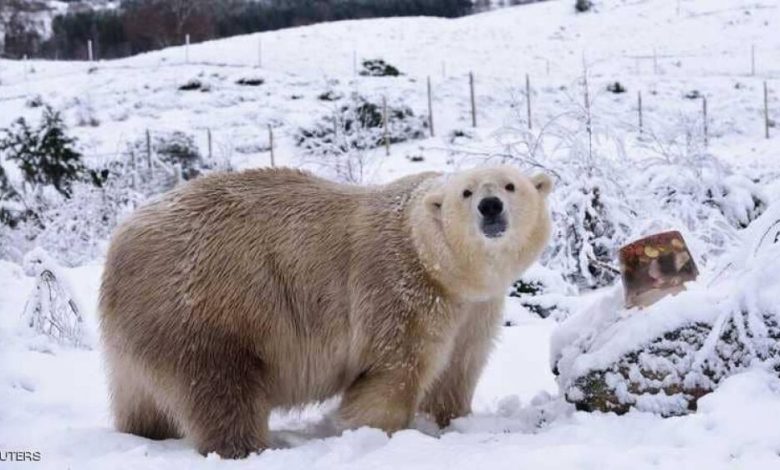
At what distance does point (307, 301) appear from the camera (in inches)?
163

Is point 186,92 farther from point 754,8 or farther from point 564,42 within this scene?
point 754,8

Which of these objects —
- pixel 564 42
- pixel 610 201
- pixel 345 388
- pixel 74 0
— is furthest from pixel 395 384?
pixel 74 0

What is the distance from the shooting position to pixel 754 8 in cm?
3591

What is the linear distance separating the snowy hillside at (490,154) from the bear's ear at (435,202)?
0.98 metres

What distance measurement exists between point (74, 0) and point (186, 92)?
1152 inches

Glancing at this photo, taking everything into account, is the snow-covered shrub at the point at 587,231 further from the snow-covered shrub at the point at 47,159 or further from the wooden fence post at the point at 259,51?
the wooden fence post at the point at 259,51

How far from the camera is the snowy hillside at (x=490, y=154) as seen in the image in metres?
3.42

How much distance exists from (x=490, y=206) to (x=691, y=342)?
975mm

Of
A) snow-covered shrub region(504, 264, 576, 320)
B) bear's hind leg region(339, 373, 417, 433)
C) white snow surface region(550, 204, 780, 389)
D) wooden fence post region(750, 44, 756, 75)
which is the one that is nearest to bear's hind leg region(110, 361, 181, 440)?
bear's hind leg region(339, 373, 417, 433)

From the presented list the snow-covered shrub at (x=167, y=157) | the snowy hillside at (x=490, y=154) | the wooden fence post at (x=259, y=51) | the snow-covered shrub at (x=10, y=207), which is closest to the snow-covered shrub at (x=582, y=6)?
the snowy hillside at (x=490, y=154)

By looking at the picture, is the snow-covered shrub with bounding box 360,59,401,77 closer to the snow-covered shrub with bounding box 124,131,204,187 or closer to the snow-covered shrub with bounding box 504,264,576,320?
the snow-covered shrub with bounding box 124,131,204,187

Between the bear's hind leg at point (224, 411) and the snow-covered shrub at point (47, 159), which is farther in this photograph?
the snow-covered shrub at point (47, 159)

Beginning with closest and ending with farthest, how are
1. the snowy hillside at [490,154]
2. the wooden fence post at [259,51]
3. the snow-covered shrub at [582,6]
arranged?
the snowy hillside at [490,154], the wooden fence post at [259,51], the snow-covered shrub at [582,6]

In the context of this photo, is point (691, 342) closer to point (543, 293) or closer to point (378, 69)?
point (543, 293)
